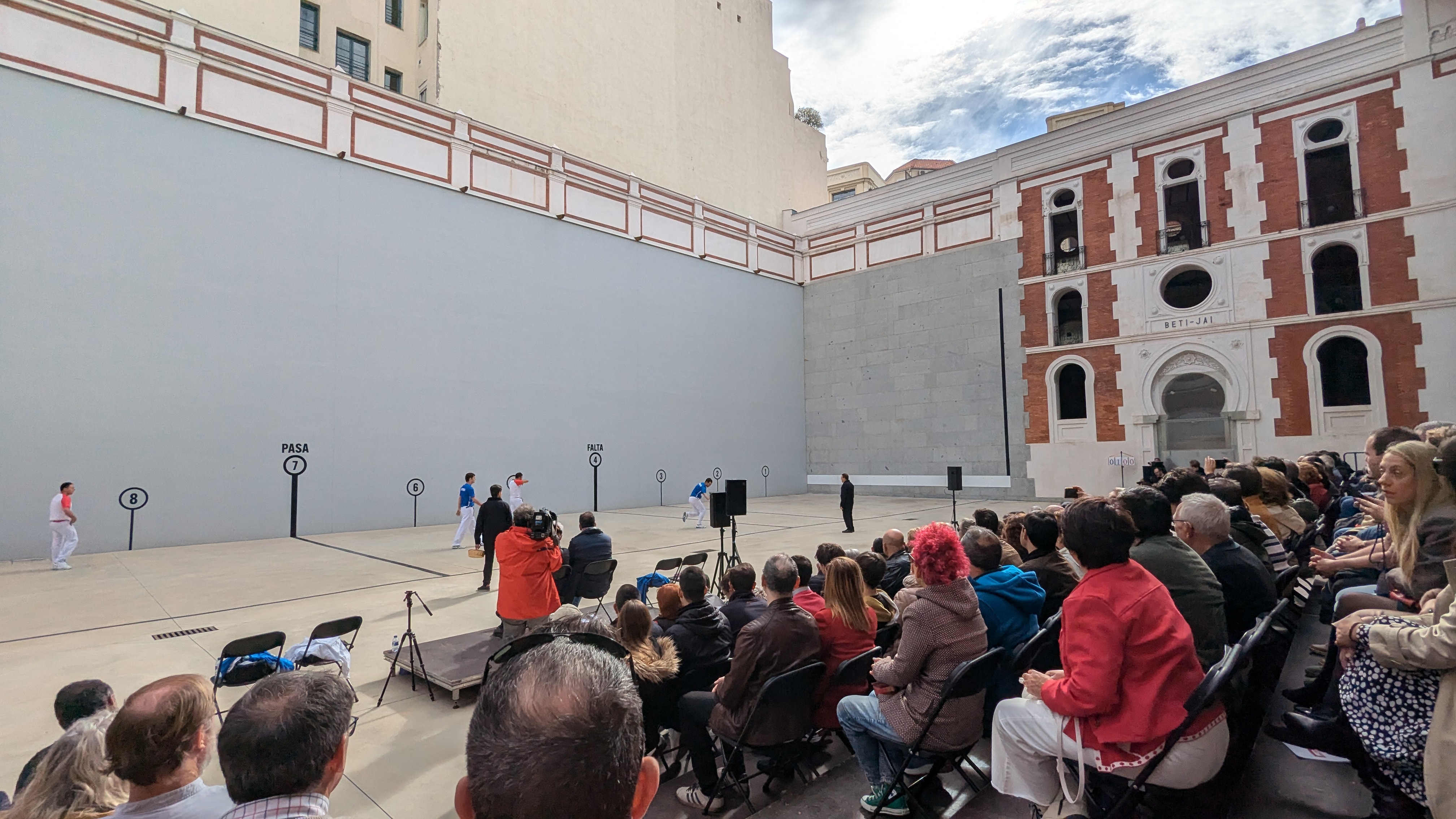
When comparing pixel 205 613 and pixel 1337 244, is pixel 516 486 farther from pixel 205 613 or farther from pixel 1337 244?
pixel 1337 244

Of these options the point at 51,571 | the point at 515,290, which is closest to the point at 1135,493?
the point at 51,571

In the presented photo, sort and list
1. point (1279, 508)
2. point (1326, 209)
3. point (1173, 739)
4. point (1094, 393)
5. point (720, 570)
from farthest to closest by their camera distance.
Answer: point (1094, 393), point (1326, 209), point (720, 570), point (1279, 508), point (1173, 739)

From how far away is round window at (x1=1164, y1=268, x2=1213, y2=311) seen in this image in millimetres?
15539

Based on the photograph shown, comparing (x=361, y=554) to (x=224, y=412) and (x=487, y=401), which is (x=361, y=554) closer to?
(x=224, y=412)

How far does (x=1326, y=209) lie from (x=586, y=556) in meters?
17.4

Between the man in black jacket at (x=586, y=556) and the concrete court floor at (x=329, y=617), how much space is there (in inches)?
38.4

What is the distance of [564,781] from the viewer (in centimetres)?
86

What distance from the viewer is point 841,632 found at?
10.3 ft

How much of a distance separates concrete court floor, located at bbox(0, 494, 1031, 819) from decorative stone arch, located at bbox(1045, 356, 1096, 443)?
227 inches

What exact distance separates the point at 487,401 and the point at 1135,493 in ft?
46.1

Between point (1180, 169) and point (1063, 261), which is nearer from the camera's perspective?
point (1180, 169)

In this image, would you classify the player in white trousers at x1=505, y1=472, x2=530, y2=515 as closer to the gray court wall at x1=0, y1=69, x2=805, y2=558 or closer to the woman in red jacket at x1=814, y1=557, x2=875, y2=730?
the gray court wall at x1=0, y1=69, x2=805, y2=558

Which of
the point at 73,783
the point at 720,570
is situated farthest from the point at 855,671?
the point at 720,570

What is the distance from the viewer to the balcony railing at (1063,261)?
57.0ft
